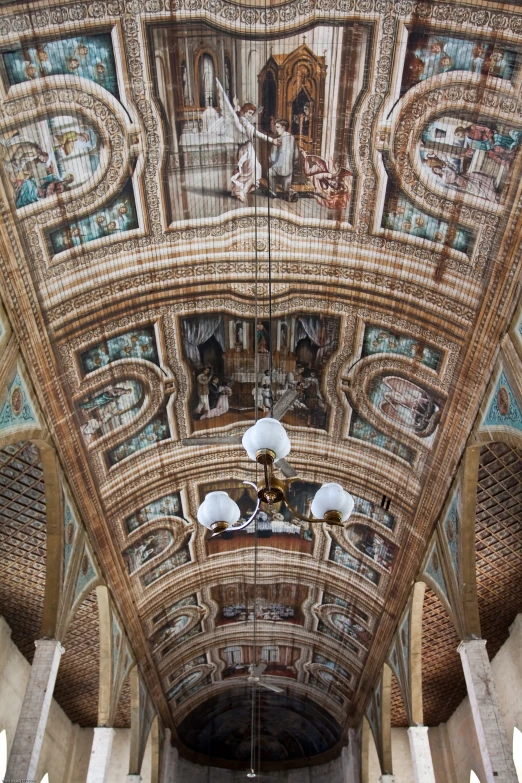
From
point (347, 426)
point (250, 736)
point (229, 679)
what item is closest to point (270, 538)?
point (347, 426)

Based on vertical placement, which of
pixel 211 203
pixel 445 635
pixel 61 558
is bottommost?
pixel 61 558

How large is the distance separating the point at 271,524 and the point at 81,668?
21.3ft

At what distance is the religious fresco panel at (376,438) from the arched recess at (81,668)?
6179mm

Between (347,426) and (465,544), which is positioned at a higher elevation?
(347,426)

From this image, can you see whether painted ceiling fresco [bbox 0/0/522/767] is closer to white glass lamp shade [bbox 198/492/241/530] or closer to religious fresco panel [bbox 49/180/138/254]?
religious fresco panel [bbox 49/180/138/254]

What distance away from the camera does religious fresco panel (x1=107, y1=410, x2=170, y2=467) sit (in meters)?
11.0

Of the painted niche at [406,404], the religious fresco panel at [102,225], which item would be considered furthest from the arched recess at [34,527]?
the painted niche at [406,404]

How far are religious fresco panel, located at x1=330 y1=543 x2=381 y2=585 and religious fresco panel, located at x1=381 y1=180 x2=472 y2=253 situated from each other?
7.75 meters

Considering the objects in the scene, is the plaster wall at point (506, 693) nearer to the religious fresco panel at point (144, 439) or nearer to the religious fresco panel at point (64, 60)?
the religious fresco panel at point (144, 439)

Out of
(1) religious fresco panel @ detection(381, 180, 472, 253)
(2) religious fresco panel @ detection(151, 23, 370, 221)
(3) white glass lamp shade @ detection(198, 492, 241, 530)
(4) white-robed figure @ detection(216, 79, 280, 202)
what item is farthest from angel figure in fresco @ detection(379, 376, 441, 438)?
(3) white glass lamp shade @ detection(198, 492, 241, 530)

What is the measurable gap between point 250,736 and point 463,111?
23.6 m

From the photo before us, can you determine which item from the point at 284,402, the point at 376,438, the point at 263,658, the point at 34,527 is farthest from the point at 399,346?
the point at 263,658

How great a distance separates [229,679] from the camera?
2114cm

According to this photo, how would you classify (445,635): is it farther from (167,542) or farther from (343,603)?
(167,542)
